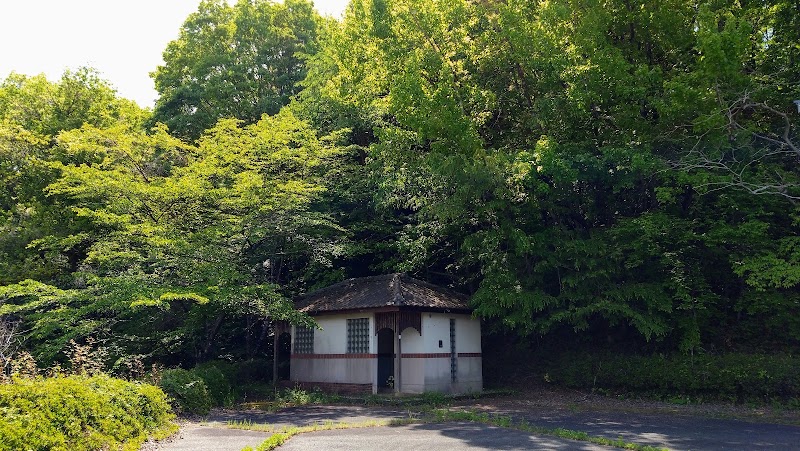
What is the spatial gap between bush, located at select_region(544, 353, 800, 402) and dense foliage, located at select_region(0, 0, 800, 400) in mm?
805

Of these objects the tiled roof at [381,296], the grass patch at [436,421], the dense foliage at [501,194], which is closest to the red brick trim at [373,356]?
the tiled roof at [381,296]

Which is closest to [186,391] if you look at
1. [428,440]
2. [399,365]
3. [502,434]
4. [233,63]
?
[399,365]

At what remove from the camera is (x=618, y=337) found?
2000 centimetres

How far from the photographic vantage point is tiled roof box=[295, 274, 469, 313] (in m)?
18.4

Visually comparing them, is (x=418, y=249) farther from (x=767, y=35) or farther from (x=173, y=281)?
(x=767, y=35)

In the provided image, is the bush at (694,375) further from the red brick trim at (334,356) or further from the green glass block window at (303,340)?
the green glass block window at (303,340)

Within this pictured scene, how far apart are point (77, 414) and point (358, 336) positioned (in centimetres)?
1111

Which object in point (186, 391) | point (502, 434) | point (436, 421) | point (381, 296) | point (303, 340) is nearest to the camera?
point (502, 434)

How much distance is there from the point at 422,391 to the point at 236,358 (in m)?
8.52

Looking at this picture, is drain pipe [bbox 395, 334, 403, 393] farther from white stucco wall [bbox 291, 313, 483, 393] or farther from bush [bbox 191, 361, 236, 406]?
bush [bbox 191, 361, 236, 406]

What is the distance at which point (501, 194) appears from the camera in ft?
59.2

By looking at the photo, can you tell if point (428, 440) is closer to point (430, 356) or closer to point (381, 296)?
point (430, 356)

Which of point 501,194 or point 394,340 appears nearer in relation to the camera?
point 501,194

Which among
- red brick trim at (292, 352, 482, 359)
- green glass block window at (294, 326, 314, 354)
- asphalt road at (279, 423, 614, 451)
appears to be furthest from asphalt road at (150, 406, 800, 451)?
green glass block window at (294, 326, 314, 354)
